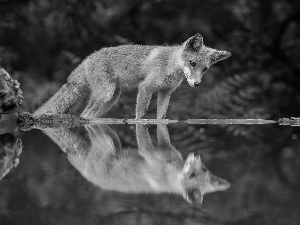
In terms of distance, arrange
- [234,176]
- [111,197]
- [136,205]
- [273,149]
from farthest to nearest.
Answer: [273,149] → [234,176] → [111,197] → [136,205]

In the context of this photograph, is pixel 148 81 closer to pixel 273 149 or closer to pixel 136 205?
pixel 273 149

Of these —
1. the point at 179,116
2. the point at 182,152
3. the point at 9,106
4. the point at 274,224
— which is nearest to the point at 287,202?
the point at 274,224

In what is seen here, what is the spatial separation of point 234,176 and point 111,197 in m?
0.50

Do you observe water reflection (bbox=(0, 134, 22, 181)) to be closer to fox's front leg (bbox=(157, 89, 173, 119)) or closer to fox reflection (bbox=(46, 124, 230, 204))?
fox reflection (bbox=(46, 124, 230, 204))

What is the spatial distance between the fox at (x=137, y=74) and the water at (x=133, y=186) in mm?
876

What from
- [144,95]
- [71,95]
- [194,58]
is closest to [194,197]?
[194,58]

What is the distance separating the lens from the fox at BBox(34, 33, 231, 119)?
3762mm

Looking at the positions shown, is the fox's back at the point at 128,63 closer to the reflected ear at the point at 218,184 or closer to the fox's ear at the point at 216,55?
the fox's ear at the point at 216,55

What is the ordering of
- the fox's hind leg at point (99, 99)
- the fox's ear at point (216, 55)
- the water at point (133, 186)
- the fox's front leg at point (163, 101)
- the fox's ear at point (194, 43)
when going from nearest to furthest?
the water at point (133, 186), the fox's ear at point (194, 43), the fox's ear at point (216, 55), the fox's hind leg at point (99, 99), the fox's front leg at point (163, 101)

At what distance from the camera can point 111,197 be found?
151 centimetres

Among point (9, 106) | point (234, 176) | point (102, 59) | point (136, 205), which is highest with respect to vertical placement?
point (102, 59)

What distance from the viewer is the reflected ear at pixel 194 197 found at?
58.1 inches

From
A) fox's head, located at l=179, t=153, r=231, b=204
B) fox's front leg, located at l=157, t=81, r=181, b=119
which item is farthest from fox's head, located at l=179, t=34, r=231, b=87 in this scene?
fox's head, located at l=179, t=153, r=231, b=204

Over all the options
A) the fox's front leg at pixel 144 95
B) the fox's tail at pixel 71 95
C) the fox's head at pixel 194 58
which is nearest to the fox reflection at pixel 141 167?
the fox's head at pixel 194 58
